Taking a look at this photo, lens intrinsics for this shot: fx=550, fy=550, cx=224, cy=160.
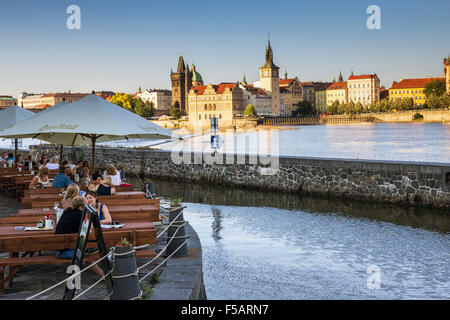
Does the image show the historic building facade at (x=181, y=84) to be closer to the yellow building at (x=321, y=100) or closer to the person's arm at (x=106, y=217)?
the yellow building at (x=321, y=100)

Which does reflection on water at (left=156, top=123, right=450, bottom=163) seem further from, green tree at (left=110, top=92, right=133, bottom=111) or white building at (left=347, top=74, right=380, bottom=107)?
white building at (left=347, top=74, right=380, bottom=107)

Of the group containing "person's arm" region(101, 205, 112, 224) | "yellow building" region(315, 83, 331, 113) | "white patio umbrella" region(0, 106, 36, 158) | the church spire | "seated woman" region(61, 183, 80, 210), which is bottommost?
"person's arm" region(101, 205, 112, 224)

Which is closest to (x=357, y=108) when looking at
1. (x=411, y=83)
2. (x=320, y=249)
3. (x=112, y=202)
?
(x=411, y=83)

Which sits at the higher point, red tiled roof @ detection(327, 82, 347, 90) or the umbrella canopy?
red tiled roof @ detection(327, 82, 347, 90)

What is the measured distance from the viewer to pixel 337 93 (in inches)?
7534

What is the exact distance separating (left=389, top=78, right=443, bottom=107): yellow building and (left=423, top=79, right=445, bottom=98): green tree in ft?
47.4

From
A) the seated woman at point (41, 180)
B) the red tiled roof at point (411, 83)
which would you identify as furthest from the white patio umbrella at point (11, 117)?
the red tiled roof at point (411, 83)

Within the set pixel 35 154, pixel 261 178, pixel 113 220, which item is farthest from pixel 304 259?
pixel 35 154

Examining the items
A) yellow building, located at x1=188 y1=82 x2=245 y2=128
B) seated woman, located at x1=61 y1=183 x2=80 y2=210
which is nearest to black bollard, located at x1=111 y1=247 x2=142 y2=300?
seated woman, located at x1=61 y1=183 x2=80 y2=210

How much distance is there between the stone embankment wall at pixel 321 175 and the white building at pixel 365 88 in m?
164

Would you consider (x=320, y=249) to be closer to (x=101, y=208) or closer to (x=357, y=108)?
(x=101, y=208)

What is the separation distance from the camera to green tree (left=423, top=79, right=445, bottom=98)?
154m

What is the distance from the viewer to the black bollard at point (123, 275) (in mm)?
5699

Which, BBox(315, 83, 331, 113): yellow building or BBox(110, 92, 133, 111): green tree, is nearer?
BBox(110, 92, 133, 111): green tree
